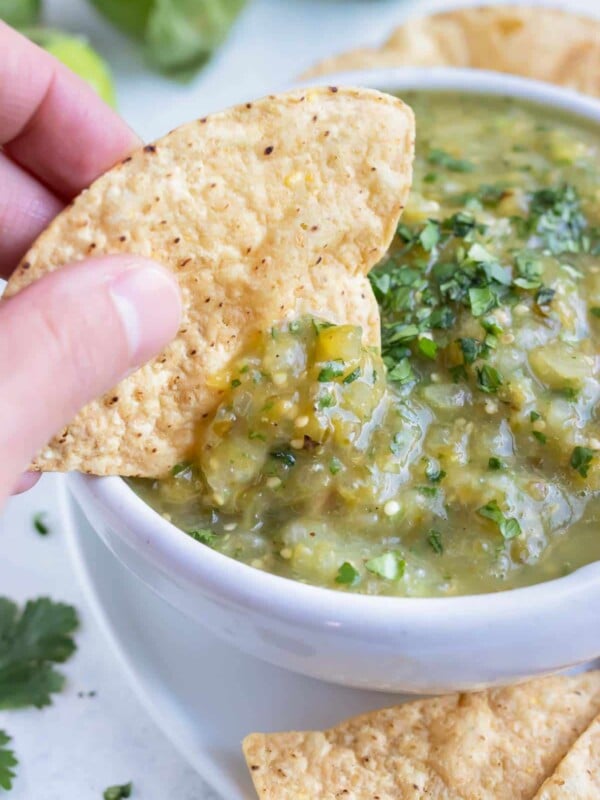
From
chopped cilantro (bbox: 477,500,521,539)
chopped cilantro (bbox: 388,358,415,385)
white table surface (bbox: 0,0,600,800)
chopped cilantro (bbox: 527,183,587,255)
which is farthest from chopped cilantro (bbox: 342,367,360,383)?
white table surface (bbox: 0,0,600,800)

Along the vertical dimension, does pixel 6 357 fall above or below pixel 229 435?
above

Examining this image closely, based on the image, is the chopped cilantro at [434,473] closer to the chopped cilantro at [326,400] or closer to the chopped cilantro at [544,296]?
the chopped cilantro at [326,400]

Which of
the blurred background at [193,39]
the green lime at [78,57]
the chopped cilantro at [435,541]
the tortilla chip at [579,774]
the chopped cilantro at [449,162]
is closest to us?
the chopped cilantro at [435,541]

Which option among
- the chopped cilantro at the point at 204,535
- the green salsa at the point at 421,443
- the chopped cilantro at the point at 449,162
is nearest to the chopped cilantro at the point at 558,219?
the green salsa at the point at 421,443

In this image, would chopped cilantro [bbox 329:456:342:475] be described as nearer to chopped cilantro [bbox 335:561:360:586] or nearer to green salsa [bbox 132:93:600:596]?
green salsa [bbox 132:93:600:596]

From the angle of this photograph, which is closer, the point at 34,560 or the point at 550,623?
the point at 550,623

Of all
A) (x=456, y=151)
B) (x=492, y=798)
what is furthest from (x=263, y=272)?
(x=492, y=798)

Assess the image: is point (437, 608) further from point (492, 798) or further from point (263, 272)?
point (263, 272)
